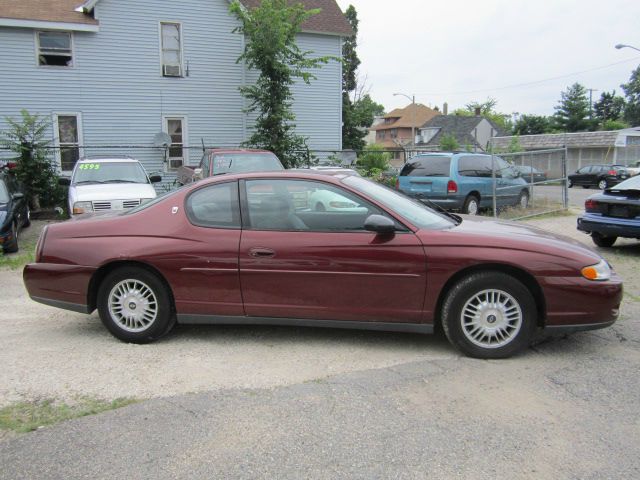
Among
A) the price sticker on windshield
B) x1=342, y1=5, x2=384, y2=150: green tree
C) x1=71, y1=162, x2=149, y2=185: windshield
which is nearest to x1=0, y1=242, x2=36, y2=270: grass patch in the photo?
x1=71, y1=162, x2=149, y2=185: windshield

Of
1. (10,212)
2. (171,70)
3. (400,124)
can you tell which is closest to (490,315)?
(10,212)

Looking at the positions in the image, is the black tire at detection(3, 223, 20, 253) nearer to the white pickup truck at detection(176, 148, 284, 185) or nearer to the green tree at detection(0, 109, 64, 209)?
the white pickup truck at detection(176, 148, 284, 185)

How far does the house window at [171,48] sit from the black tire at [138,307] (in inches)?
615

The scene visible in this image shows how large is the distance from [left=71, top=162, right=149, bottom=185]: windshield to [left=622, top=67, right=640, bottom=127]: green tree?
7726 cm

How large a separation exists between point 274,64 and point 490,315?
1477cm

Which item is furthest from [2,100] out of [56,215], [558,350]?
[558,350]

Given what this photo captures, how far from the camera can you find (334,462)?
299cm

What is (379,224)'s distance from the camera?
A: 14.5 ft

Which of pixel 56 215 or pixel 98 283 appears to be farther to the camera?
pixel 56 215

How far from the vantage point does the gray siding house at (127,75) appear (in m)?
17.4

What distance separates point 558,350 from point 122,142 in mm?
16884

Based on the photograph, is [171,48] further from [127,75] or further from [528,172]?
[528,172]

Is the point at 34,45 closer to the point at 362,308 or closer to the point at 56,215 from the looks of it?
the point at 56,215

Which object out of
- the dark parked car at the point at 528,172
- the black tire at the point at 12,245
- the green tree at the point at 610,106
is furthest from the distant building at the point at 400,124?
the black tire at the point at 12,245
